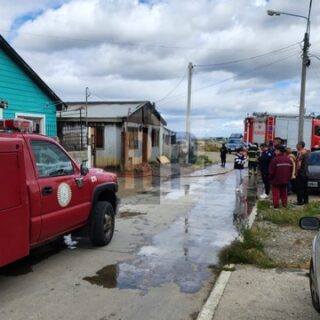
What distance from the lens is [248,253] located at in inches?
272

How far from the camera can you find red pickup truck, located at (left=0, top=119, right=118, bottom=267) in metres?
5.06

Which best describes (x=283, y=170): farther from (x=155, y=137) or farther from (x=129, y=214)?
(x=155, y=137)

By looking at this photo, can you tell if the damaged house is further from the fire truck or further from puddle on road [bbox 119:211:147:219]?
puddle on road [bbox 119:211:147:219]

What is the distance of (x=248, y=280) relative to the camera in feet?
19.6

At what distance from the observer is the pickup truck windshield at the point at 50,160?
6117 millimetres

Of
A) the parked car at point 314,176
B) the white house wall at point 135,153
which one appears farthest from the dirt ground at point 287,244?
the white house wall at point 135,153

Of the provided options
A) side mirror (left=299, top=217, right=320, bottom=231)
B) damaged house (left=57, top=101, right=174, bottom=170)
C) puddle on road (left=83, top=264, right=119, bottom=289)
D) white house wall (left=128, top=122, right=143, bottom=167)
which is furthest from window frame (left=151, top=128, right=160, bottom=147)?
side mirror (left=299, top=217, right=320, bottom=231)

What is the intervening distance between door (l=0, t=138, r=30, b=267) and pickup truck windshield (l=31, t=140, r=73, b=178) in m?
0.77

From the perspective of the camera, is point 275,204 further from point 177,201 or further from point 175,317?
point 175,317

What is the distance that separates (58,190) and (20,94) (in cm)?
1009

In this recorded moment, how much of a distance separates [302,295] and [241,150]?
1096cm

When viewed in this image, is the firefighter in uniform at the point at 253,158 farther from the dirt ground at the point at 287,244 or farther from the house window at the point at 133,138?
the dirt ground at the point at 287,244

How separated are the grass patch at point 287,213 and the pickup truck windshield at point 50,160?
16.6 feet

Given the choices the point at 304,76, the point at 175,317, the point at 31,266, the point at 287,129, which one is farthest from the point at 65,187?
the point at 287,129
